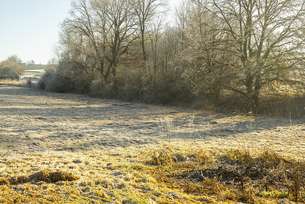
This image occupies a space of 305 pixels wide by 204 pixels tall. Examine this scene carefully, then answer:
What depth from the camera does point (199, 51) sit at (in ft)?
90.7

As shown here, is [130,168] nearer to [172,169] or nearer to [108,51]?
[172,169]

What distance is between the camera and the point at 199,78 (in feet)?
92.8

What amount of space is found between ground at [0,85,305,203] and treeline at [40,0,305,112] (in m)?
4.81

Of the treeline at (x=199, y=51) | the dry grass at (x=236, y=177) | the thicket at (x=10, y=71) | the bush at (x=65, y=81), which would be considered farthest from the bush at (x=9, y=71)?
the dry grass at (x=236, y=177)

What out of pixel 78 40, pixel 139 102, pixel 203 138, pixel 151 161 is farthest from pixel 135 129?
pixel 78 40

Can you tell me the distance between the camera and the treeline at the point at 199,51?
2506 cm

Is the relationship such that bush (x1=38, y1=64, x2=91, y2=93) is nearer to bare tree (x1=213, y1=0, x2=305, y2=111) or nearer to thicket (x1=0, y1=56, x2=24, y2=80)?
bare tree (x1=213, y1=0, x2=305, y2=111)

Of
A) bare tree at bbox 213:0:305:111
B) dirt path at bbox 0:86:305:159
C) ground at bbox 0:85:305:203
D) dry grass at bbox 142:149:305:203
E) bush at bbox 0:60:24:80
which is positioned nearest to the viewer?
ground at bbox 0:85:305:203

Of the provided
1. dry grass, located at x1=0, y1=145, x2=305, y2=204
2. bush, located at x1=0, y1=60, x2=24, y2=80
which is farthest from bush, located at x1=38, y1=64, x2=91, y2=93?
dry grass, located at x1=0, y1=145, x2=305, y2=204

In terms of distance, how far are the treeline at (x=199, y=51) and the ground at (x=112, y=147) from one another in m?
4.81

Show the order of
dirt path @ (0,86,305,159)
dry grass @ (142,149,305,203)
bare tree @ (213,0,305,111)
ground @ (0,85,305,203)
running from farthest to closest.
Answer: bare tree @ (213,0,305,111)
dirt path @ (0,86,305,159)
dry grass @ (142,149,305,203)
ground @ (0,85,305,203)

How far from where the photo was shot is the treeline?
25062mm

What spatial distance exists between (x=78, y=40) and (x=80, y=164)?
4046cm

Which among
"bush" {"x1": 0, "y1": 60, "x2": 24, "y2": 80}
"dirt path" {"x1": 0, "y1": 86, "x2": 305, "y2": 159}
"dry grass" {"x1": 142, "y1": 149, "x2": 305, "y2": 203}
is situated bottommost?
"dry grass" {"x1": 142, "y1": 149, "x2": 305, "y2": 203}
